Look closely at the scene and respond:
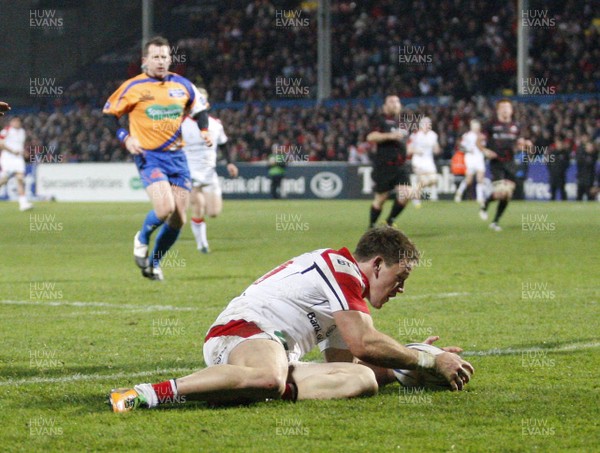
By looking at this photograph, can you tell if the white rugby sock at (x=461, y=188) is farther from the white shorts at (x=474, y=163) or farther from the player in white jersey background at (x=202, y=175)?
the player in white jersey background at (x=202, y=175)

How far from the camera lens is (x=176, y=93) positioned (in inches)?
477

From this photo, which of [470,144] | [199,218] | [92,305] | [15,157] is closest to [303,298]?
[92,305]

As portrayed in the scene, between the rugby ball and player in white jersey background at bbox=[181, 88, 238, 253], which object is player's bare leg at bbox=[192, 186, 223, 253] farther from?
the rugby ball

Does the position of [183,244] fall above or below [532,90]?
below

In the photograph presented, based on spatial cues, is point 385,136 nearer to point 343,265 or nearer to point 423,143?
point 343,265

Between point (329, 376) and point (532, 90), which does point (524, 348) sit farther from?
point (532, 90)

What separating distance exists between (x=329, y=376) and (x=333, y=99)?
32.8m

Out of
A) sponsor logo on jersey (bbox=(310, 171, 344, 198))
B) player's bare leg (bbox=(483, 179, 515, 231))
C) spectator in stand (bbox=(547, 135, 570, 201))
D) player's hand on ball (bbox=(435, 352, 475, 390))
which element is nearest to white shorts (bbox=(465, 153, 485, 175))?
spectator in stand (bbox=(547, 135, 570, 201))

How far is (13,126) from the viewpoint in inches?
1113

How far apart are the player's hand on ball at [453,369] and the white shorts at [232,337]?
0.80 metres

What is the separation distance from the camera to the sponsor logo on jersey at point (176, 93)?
12094 mm

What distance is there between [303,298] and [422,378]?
833 millimetres

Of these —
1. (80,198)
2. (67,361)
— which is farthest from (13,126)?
(67,361)

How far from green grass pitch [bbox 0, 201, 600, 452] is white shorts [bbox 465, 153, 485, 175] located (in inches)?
461
